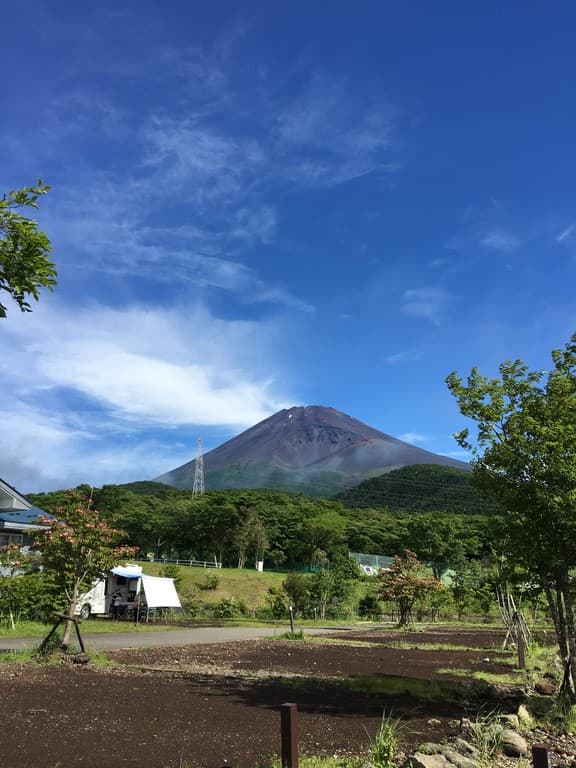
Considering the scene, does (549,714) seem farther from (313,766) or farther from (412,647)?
(412,647)

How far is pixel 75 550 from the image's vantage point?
11680 millimetres

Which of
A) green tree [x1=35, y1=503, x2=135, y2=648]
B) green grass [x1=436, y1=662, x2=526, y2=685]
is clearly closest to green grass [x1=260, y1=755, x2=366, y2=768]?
green grass [x1=436, y1=662, x2=526, y2=685]

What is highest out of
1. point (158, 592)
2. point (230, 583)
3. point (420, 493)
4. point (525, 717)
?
point (420, 493)

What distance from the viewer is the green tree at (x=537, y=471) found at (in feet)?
24.0

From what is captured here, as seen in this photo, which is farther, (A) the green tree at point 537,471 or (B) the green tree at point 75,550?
(B) the green tree at point 75,550

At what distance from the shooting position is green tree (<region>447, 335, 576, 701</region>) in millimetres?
7309

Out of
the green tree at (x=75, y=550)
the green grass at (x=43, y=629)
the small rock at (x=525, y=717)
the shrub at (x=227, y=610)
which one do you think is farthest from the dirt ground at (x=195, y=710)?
the shrub at (x=227, y=610)

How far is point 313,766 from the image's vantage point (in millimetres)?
4562

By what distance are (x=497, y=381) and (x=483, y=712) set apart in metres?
4.40

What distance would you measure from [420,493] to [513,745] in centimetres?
14433

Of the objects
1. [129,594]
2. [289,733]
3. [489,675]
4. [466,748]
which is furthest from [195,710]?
[129,594]

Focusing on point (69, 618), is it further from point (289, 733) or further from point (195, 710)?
point (289, 733)

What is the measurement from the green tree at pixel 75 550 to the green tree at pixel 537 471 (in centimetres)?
767

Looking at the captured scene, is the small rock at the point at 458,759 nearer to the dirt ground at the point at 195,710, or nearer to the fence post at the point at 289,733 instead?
the dirt ground at the point at 195,710
